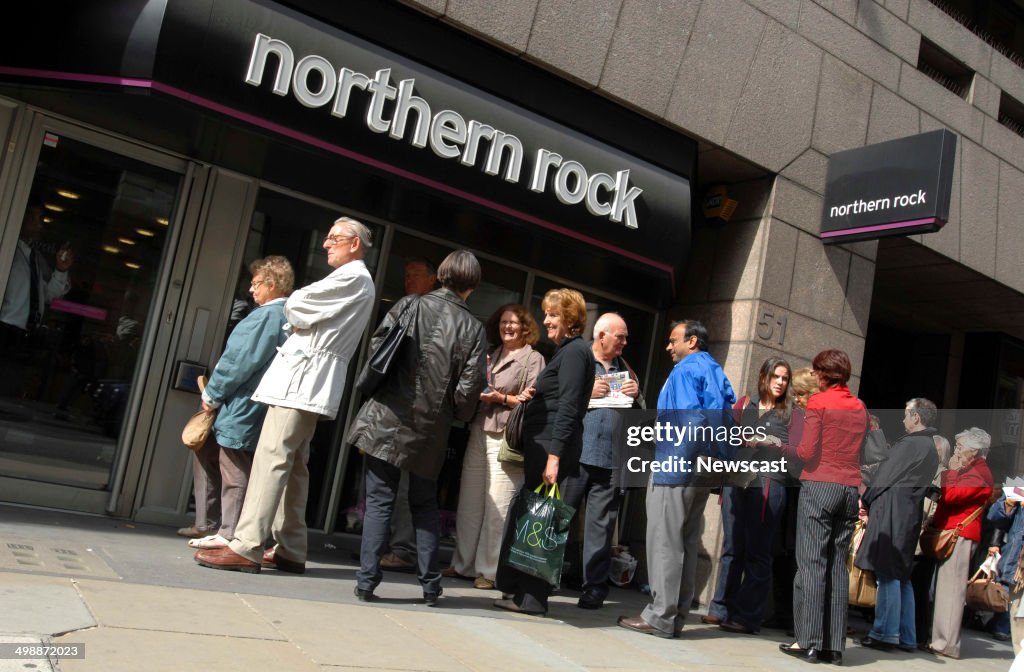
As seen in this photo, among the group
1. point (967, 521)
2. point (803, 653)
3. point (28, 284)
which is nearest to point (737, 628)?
point (803, 653)

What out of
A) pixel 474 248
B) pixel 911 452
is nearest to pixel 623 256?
pixel 474 248

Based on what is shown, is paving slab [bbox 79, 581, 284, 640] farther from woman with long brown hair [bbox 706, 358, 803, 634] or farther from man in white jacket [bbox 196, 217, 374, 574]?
woman with long brown hair [bbox 706, 358, 803, 634]

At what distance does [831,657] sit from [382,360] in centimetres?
329

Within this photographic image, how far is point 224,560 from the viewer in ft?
16.6

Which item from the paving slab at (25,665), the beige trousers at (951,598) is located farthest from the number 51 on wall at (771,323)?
the paving slab at (25,665)

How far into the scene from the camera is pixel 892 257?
10.0 meters

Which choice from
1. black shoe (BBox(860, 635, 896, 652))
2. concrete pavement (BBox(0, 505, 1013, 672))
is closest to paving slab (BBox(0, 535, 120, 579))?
concrete pavement (BBox(0, 505, 1013, 672))

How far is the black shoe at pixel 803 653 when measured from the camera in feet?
18.5

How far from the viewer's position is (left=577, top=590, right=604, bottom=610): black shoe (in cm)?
625

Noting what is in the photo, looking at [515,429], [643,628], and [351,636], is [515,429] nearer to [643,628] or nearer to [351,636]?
[643,628]

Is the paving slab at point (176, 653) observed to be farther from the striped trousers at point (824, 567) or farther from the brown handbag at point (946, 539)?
the brown handbag at point (946, 539)

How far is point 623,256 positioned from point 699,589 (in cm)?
281

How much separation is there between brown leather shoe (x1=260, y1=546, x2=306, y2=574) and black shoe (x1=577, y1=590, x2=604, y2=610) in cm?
190

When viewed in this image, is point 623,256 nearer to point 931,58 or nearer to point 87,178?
point 87,178
